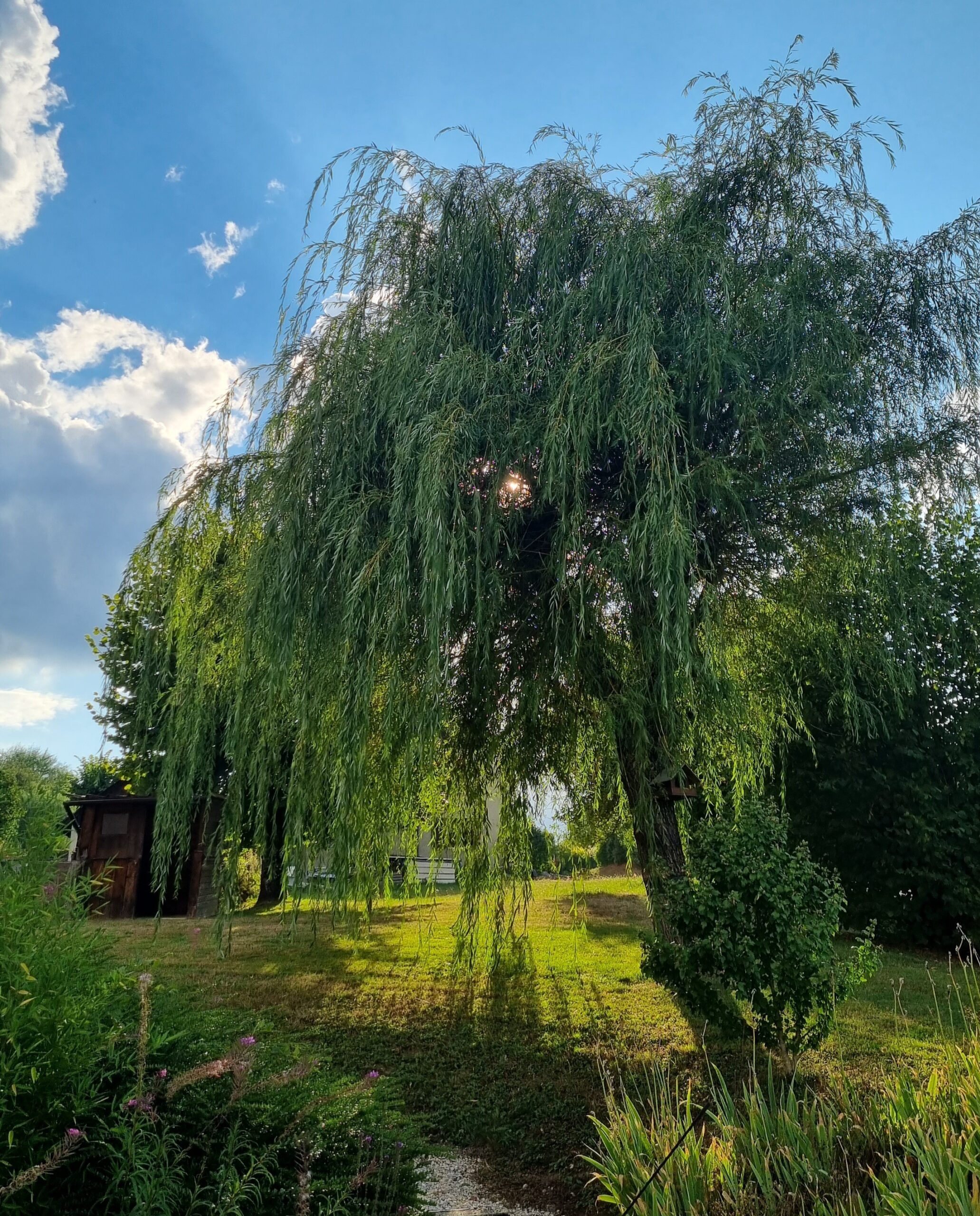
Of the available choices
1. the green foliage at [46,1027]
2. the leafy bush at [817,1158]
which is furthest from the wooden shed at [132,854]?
the leafy bush at [817,1158]

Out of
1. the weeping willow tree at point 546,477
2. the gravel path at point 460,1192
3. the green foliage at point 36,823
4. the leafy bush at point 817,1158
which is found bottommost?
the gravel path at point 460,1192

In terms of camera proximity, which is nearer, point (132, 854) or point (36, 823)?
point (36, 823)

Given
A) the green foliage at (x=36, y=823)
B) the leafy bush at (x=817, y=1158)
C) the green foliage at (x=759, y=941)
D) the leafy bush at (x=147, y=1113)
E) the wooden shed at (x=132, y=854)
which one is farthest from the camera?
the wooden shed at (x=132, y=854)

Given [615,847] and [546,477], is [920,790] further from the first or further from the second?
[546,477]

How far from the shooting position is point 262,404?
612 cm

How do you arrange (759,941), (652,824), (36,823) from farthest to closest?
1. (652,824)
2. (759,941)
3. (36,823)

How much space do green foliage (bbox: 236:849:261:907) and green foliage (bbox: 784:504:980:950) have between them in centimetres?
787

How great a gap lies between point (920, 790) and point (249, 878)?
9.42 meters

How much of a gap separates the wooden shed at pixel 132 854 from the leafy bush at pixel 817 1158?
11.1 m

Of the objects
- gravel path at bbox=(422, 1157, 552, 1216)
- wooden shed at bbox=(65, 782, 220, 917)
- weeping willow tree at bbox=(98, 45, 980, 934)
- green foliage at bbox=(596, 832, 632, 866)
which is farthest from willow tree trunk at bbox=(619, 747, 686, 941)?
wooden shed at bbox=(65, 782, 220, 917)

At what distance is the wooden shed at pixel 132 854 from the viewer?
12.6 m

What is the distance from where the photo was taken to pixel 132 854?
12.7 metres

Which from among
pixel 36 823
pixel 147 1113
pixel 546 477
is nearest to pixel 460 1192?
pixel 147 1113

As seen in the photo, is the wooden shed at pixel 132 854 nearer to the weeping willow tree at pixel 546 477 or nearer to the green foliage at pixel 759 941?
the weeping willow tree at pixel 546 477
